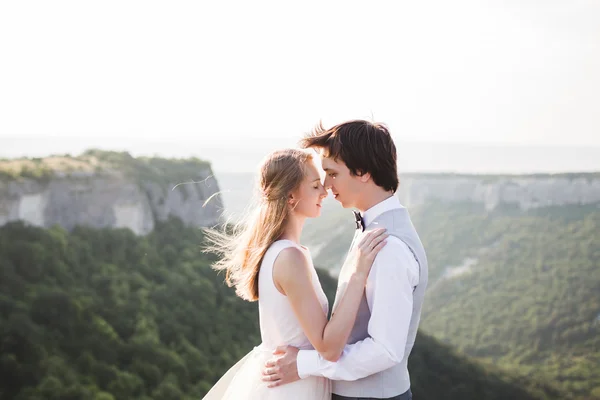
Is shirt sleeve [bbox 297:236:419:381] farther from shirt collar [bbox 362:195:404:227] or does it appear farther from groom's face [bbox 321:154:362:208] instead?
groom's face [bbox 321:154:362:208]

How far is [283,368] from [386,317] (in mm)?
628

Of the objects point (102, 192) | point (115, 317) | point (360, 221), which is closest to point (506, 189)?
point (102, 192)

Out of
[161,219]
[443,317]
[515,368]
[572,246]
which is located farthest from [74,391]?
[572,246]

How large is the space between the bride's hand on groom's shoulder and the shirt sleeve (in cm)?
2

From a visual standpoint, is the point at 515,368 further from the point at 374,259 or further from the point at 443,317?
the point at 374,259

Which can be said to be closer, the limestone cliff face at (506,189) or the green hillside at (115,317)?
the green hillside at (115,317)

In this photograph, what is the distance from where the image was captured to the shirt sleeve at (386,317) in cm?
269

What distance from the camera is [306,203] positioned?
10.1 feet

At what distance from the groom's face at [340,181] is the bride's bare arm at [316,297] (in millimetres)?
262

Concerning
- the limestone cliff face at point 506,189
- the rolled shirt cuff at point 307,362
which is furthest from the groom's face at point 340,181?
the limestone cliff face at point 506,189

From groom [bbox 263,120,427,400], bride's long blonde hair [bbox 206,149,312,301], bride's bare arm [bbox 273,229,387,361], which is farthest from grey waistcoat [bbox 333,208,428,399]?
bride's long blonde hair [bbox 206,149,312,301]

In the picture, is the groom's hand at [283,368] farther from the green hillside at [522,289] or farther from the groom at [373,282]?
the green hillside at [522,289]

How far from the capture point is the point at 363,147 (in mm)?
2867

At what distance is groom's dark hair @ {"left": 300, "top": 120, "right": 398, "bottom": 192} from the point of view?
287 centimetres
